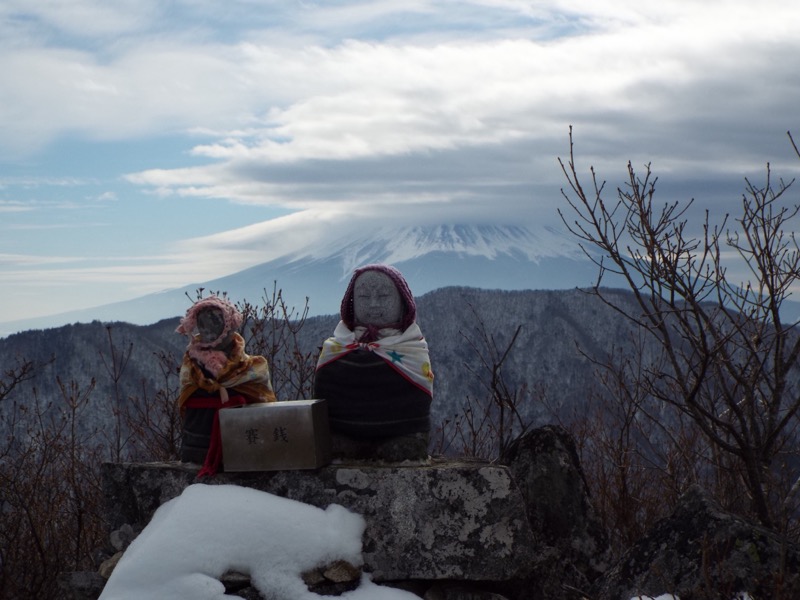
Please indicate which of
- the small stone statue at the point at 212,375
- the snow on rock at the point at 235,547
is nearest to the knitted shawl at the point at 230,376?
the small stone statue at the point at 212,375

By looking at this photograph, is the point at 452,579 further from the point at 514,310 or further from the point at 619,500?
the point at 514,310

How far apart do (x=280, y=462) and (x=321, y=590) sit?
0.85m

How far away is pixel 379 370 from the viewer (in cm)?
608

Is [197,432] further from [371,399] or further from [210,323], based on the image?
[371,399]

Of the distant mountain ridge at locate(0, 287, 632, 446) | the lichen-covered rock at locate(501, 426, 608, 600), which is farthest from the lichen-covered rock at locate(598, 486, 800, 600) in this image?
the distant mountain ridge at locate(0, 287, 632, 446)

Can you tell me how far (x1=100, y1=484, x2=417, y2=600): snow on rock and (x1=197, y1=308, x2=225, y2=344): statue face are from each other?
3.33 ft

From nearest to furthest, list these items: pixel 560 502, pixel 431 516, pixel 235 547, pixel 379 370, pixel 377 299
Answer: pixel 235 547 → pixel 431 516 → pixel 379 370 → pixel 377 299 → pixel 560 502

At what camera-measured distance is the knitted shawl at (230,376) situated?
6.17 metres

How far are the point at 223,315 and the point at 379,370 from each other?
1.14 meters

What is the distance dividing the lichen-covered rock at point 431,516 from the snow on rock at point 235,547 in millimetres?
111

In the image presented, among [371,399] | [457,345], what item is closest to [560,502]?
[371,399]

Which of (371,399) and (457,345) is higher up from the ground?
(371,399)

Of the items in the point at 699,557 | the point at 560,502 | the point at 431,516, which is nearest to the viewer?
the point at 699,557

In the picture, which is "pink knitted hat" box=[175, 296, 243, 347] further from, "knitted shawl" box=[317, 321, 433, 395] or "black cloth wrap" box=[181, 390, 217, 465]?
"knitted shawl" box=[317, 321, 433, 395]
